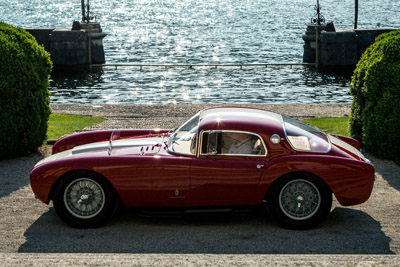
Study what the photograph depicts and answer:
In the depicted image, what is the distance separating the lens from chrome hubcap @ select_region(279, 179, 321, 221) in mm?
7676

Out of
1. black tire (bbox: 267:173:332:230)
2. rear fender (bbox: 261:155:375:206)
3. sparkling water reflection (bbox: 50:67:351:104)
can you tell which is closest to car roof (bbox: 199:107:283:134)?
rear fender (bbox: 261:155:375:206)

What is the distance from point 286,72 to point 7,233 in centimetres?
3672

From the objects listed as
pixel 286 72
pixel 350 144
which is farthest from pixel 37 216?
pixel 286 72

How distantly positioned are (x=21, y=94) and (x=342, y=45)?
32.6 metres

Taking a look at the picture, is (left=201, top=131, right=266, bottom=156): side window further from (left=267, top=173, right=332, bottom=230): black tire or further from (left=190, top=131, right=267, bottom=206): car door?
(left=267, top=173, right=332, bottom=230): black tire

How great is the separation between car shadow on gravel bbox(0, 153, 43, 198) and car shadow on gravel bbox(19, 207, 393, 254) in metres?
1.69

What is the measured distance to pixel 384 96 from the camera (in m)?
11.3

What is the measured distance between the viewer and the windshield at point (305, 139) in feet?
26.1

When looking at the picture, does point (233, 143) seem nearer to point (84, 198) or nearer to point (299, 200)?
point (299, 200)

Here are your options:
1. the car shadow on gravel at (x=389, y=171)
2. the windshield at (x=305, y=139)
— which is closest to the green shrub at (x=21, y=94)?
the windshield at (x=305, y=139)

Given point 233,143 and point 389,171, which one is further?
point 389,171

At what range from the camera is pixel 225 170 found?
7746 mm

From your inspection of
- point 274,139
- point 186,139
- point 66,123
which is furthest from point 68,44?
point 274,139

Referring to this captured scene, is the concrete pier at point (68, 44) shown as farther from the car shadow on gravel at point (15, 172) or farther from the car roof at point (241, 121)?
the car roof at point (241, 121)
